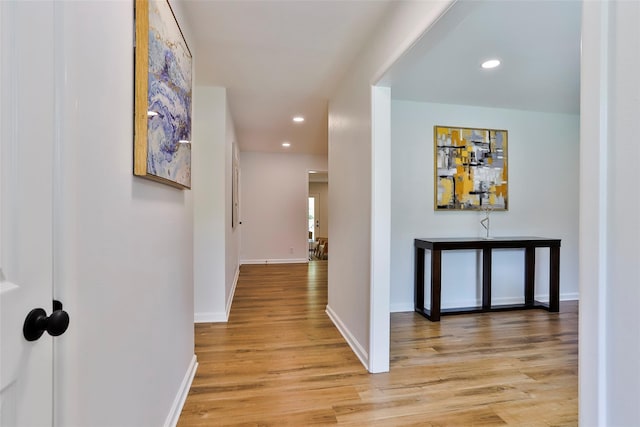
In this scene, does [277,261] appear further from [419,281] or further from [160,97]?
[160,97]

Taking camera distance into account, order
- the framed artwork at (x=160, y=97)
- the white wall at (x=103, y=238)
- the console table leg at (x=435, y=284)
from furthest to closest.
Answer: the console table leg at (x=435, y=284) < the framed artwork at (x=160, y=97) < the white wall at (x=103, y=238)

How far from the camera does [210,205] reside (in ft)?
9.75

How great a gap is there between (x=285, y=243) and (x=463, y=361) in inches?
182

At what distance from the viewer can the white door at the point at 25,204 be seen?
52 centimetres

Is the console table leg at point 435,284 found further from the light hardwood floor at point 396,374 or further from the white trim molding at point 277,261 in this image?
the white trim molding at point 277,261

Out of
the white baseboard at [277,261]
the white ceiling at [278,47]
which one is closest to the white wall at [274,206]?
the white baseboard at [277,261]

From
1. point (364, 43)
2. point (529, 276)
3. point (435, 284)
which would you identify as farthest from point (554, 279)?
point (364, 43)

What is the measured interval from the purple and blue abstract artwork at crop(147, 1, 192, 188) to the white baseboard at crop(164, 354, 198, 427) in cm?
119

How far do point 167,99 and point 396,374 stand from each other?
2.19 m

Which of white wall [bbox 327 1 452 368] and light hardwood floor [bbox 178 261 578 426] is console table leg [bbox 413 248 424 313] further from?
white wall [bbox 327 1 452 368]

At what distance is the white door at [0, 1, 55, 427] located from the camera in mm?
524

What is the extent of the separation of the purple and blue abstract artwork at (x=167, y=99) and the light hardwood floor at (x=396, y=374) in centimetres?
135

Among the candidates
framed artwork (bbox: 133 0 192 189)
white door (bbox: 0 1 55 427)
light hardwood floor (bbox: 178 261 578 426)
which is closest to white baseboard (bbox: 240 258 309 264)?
light hardwood floor (bbox: 178 261 578 426)

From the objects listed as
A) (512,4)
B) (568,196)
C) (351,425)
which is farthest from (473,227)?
(351,425)
